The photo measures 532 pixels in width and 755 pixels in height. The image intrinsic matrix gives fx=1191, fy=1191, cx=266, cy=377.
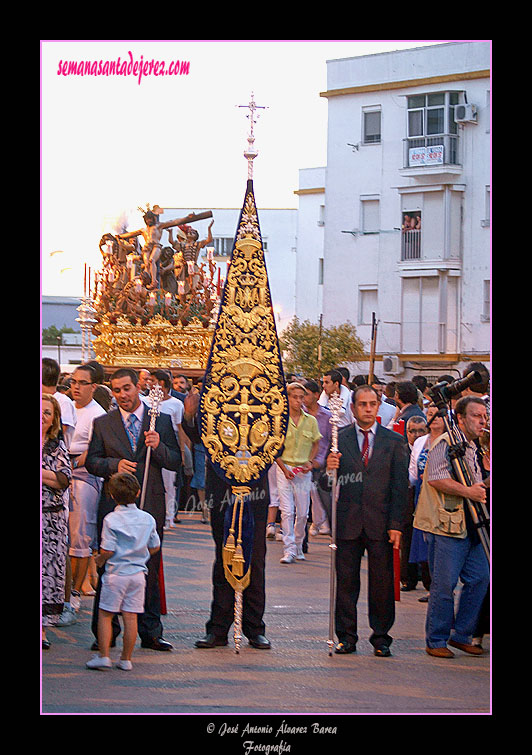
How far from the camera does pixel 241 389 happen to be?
27.7 feet

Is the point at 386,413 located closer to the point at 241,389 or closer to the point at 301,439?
the point at 301,439

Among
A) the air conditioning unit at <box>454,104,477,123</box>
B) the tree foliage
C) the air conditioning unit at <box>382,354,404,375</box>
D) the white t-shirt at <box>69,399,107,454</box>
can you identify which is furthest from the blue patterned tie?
the air conditioning unit at <box>454,104,477,123</box>

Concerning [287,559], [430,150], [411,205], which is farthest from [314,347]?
[287,559]

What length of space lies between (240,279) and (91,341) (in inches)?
472

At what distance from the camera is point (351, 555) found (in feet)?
27.7

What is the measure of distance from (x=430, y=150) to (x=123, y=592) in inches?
1197

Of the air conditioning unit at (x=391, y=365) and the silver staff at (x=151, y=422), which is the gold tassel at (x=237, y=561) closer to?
the silver staff at (x=151, y=422)

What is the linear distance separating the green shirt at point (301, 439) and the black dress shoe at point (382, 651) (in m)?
4.10

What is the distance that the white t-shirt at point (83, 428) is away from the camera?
31.8 ft

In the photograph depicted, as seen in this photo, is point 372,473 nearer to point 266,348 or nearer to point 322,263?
point 266,348

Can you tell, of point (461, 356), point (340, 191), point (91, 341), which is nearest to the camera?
point (91, 341)

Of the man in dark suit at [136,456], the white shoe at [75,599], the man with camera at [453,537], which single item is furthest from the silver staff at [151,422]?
the man with camera at [453,537]

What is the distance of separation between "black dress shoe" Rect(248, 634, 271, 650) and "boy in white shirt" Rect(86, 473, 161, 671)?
109cm
